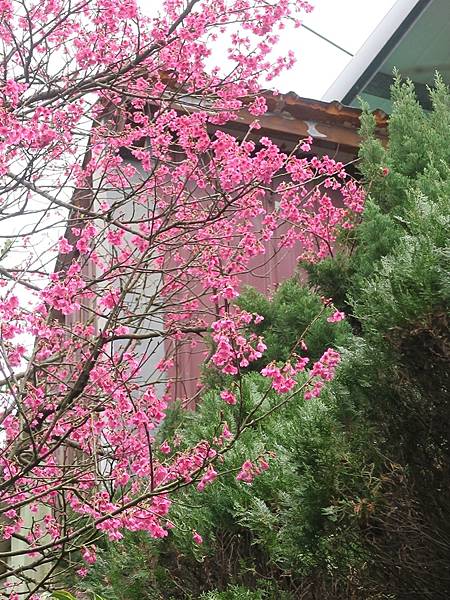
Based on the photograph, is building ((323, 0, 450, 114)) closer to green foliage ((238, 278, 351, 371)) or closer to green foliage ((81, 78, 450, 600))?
green foliage ((238, 278, 351, 371))

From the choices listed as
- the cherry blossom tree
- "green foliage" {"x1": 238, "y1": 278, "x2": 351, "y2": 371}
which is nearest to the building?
the cherry blossom tree

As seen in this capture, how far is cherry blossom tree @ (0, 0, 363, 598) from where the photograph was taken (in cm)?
386

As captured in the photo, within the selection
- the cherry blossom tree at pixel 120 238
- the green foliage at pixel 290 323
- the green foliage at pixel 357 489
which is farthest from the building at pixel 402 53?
the green foliage at pixel 357 489

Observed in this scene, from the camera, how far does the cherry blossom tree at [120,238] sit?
386 cm

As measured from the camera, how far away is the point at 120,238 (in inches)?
195

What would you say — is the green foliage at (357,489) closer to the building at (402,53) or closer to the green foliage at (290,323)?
the green foliage at (290,323)

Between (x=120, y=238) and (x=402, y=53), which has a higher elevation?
(x=402, y=53)

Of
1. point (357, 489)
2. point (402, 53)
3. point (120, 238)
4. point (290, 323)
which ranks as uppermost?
point (402, 53)

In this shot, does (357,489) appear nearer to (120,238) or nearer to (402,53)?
(120,238)

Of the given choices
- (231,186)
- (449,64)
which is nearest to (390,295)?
(231,186)

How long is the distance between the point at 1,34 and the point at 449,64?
5.74 meters

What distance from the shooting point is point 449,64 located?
29.1ft

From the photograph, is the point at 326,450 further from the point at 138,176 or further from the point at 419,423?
the point at 138,176

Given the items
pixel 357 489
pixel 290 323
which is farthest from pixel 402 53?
pixel 357 489
